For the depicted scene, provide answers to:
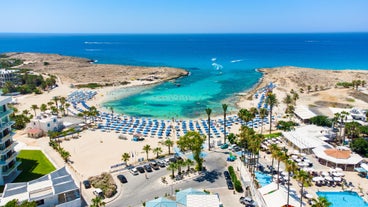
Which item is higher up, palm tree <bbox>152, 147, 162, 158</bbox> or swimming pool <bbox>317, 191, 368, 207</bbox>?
palm tree <bbox>152, 147, 162, 158</bbox>

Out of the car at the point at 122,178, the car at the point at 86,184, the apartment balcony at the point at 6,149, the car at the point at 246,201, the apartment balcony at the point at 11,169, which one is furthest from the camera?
the car at the point at 122,178

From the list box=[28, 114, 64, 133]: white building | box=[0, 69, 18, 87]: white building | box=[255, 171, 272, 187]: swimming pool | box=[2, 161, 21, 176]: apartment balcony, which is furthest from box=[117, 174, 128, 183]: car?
box=[0, 69, 18, 87]: white building

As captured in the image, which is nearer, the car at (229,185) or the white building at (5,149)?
the car at (229,185)

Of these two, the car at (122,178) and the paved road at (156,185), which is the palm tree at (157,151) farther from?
the car at (122,178)

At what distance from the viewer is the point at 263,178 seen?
4006cm

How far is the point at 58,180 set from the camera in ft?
119

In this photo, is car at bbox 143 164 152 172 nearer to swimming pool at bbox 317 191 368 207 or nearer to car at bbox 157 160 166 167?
car at bbox 157 160 166 167

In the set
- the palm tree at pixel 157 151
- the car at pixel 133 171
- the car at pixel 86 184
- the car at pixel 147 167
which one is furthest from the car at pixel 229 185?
the car at pixel 86 184

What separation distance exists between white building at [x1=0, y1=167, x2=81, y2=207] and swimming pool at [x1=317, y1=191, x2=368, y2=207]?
29.6 metres

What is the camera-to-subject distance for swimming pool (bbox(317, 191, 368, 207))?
34.7m

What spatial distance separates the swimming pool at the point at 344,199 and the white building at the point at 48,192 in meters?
29.6

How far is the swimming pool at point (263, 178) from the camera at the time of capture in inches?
1526

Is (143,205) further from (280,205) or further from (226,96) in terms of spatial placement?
(226,96)

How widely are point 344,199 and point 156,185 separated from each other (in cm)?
2310
